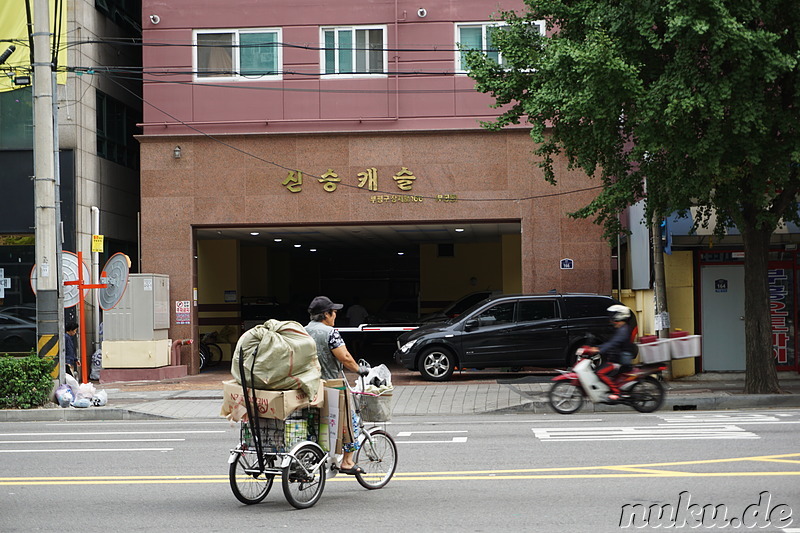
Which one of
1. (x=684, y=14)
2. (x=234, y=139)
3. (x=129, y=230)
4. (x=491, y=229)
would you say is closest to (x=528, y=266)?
(x=491, y=229)

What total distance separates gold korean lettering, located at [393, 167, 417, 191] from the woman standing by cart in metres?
14.2

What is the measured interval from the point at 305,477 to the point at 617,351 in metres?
8.01

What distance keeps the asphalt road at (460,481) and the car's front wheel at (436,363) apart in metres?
6.71

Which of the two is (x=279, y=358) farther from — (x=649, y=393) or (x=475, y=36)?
(x=475, y=36)

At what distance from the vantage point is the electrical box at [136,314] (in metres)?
21.8

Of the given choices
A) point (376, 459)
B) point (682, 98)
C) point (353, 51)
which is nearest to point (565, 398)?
point (682, 98)

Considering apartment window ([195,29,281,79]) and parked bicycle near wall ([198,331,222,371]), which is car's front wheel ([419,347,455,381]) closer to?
apartment window ([195,29,281,79])

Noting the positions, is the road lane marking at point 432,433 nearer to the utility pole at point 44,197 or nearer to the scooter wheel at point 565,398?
the scooter wheel at point 565,398

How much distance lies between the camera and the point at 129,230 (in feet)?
85.0

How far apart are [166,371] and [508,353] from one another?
25.8ft

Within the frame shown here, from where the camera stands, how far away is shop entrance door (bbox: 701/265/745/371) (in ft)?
67.0

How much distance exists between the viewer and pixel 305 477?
299 inches
